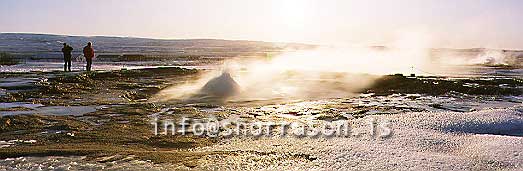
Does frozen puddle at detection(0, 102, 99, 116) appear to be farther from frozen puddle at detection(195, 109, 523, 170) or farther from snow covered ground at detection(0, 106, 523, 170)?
frozen puddle at detection(195, 109, 523, 170)

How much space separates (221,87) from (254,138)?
8151 mm

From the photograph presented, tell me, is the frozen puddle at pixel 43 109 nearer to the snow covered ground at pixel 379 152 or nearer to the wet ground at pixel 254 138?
the wet ground at pixel 254 138

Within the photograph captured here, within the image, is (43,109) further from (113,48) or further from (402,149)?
(113,48)

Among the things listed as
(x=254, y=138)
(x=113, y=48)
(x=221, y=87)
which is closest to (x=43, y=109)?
(x=254, y=138)

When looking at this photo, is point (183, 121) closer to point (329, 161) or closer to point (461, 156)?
point (329, 161)

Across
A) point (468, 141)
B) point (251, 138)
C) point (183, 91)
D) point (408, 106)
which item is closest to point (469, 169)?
point (468, 141)

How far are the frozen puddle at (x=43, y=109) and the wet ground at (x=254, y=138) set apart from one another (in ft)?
0.07

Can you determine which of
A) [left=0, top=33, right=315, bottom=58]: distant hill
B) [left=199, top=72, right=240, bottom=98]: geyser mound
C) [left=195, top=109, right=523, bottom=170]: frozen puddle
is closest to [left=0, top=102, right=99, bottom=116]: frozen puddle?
[left=199, top=72, right=240, bottom=98]: geyser mound

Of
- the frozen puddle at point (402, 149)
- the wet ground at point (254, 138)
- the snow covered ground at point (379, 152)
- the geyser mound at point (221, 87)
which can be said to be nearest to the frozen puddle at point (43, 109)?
the wet ground at point (254, 138)

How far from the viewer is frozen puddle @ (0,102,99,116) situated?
427 inches

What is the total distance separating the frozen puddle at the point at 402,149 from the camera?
652cm

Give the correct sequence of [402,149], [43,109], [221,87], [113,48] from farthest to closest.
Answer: [113,48] → [221,87] → [43,109] → [402,149]

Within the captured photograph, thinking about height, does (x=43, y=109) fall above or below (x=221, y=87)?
below

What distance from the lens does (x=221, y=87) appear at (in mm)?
16453
